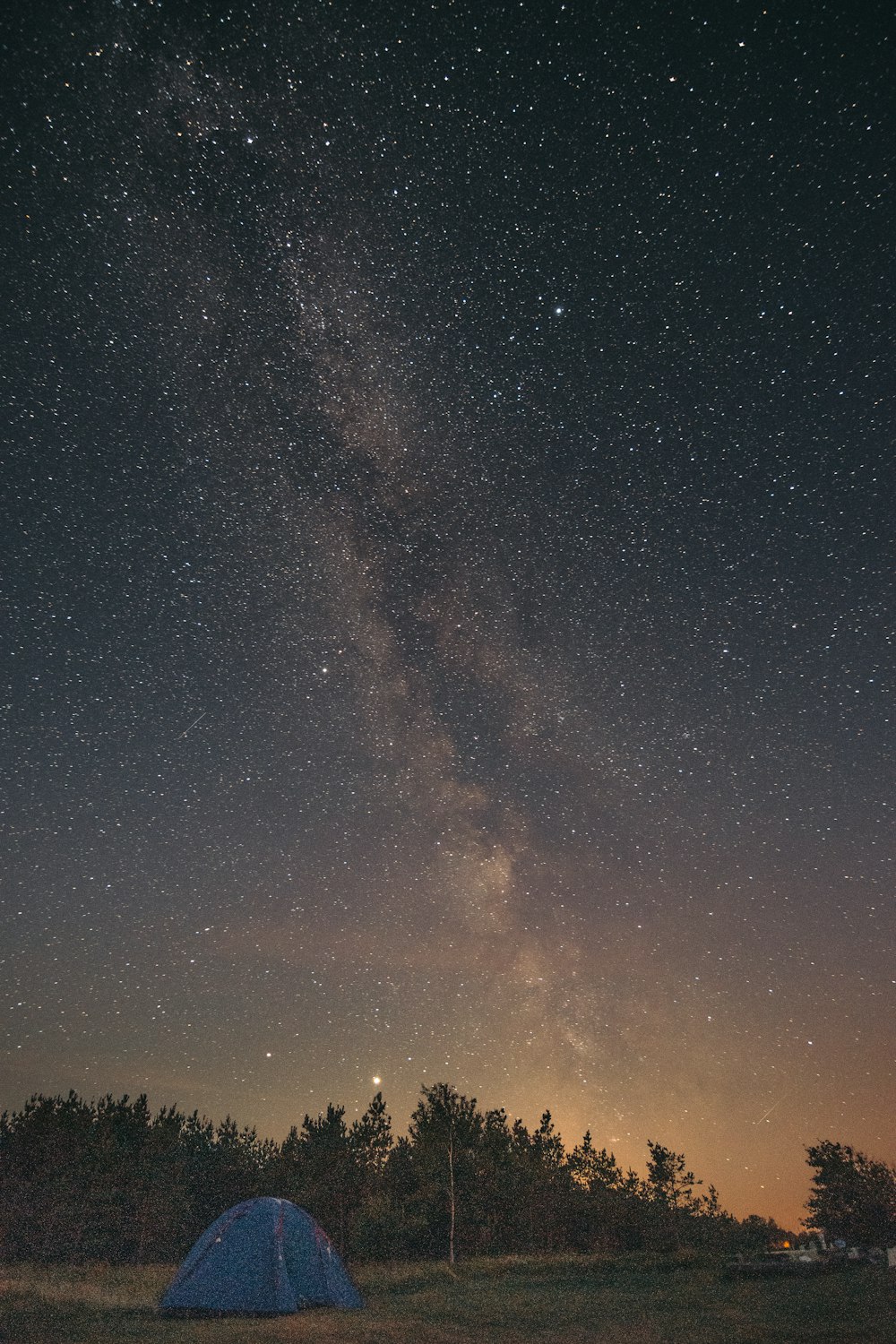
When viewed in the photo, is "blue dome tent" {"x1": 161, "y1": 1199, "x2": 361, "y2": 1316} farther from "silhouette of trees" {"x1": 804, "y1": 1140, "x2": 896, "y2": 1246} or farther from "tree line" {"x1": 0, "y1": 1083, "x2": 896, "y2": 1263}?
"silhouette of trees" {"x1": 804, "y1": 1140, "x2": 896, "y2": 1246}

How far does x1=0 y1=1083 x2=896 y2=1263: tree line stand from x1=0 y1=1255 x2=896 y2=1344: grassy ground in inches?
870

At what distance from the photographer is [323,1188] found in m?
43.4

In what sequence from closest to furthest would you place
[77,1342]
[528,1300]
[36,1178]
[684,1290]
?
[77,1342] → [528,1300] → [684,1290] → [36,1178]

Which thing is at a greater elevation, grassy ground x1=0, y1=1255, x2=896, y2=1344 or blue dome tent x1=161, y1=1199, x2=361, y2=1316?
blue dome tent x1=161, y1=1199, x2=361, y2=1316

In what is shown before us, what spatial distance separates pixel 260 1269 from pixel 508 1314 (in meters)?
5.12

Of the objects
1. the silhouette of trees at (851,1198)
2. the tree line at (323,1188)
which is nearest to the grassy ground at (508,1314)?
the tree line at (323,1188)

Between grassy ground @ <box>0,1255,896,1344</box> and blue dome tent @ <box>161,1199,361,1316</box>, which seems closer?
grassy ground @ <box>0,1255,896,1344</box>

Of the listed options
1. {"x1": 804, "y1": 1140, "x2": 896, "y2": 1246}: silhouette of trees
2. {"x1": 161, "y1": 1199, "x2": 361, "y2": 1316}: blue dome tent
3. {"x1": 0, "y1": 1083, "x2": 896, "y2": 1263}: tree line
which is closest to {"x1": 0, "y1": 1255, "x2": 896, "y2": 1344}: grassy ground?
{"x1": 161, "y1": 1199, "x2": 361, "y2": 1316}: blue dome tent

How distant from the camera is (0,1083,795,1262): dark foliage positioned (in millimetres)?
41188

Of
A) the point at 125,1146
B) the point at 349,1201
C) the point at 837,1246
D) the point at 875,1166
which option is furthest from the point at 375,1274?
the point at 875,1166

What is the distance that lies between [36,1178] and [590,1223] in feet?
116

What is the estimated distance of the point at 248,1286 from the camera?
1270cm

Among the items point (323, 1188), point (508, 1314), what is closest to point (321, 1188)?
point (323, 1188)

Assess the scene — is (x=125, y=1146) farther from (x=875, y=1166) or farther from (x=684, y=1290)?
(x=875, y=1166)
